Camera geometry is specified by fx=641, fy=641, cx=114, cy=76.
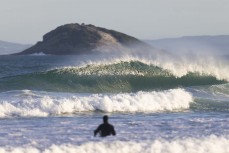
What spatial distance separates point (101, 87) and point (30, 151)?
23.0 m

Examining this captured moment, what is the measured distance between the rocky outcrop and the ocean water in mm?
117955

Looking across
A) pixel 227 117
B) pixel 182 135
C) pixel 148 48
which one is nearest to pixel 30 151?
pixel 182 135

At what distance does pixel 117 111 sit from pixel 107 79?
538 inches

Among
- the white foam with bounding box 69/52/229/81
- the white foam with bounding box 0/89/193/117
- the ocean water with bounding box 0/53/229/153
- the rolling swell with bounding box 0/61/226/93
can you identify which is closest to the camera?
the ocean water with bounding box 0/53/229/153

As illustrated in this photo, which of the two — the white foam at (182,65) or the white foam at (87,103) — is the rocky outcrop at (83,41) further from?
the white foam at (87,103)

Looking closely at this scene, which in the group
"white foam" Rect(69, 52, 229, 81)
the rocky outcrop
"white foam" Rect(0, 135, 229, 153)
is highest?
the rocky outcrop

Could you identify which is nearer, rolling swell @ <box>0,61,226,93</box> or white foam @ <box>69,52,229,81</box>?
rolling swell @ <box>0,61,226,93</box>

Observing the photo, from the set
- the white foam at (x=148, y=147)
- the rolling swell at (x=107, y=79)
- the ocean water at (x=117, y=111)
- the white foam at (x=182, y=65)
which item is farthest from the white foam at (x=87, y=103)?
the white foam at (x=182, y=65)

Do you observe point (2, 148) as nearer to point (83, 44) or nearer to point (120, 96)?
point (120, 96)

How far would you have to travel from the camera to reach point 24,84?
36.9 m

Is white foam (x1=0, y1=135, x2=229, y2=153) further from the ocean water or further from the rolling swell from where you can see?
the rolling swell

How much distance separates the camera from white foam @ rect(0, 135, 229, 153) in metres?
16.7

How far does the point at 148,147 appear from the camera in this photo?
17.8 meters

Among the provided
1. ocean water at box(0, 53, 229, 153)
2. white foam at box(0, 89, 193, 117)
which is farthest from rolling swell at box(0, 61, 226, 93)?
white foam at box(0, 89, 193, 117)
